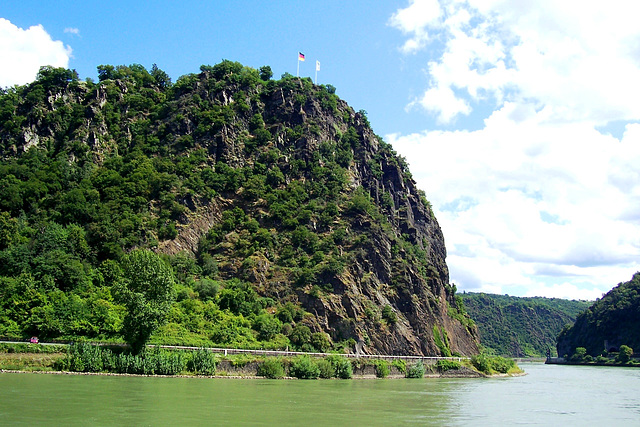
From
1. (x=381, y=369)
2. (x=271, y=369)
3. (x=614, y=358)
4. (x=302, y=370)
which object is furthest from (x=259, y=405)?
(x=614, y=358)

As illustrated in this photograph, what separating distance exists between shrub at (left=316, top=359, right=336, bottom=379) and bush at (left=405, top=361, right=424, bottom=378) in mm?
17796

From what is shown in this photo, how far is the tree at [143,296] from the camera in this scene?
192 ft

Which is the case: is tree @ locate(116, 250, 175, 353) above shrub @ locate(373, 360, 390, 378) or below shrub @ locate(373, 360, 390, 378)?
above

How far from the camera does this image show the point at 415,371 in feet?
285

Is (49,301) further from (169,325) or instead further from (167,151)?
(167,151)

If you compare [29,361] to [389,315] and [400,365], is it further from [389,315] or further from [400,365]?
[389,315]

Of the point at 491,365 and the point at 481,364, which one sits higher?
the point at 481,364

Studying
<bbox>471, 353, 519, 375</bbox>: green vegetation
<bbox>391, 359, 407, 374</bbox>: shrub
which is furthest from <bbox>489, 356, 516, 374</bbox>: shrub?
<bbox>391, 359, 407, 374</bbox>: shrub

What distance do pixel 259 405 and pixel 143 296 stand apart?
85.2 ft

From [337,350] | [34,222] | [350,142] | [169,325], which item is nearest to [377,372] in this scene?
[337,350]

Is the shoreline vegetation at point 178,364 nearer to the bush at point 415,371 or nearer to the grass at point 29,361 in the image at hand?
the grass at point 29,361

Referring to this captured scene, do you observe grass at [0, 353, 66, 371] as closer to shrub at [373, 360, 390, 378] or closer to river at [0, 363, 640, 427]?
river at [0, 363, 640, 427]

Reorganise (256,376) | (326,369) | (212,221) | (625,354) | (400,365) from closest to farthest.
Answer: (256,376) → (326,369) → (400,365) → (212,221) → (625,354)

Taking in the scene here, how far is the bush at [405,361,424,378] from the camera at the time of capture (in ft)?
285
